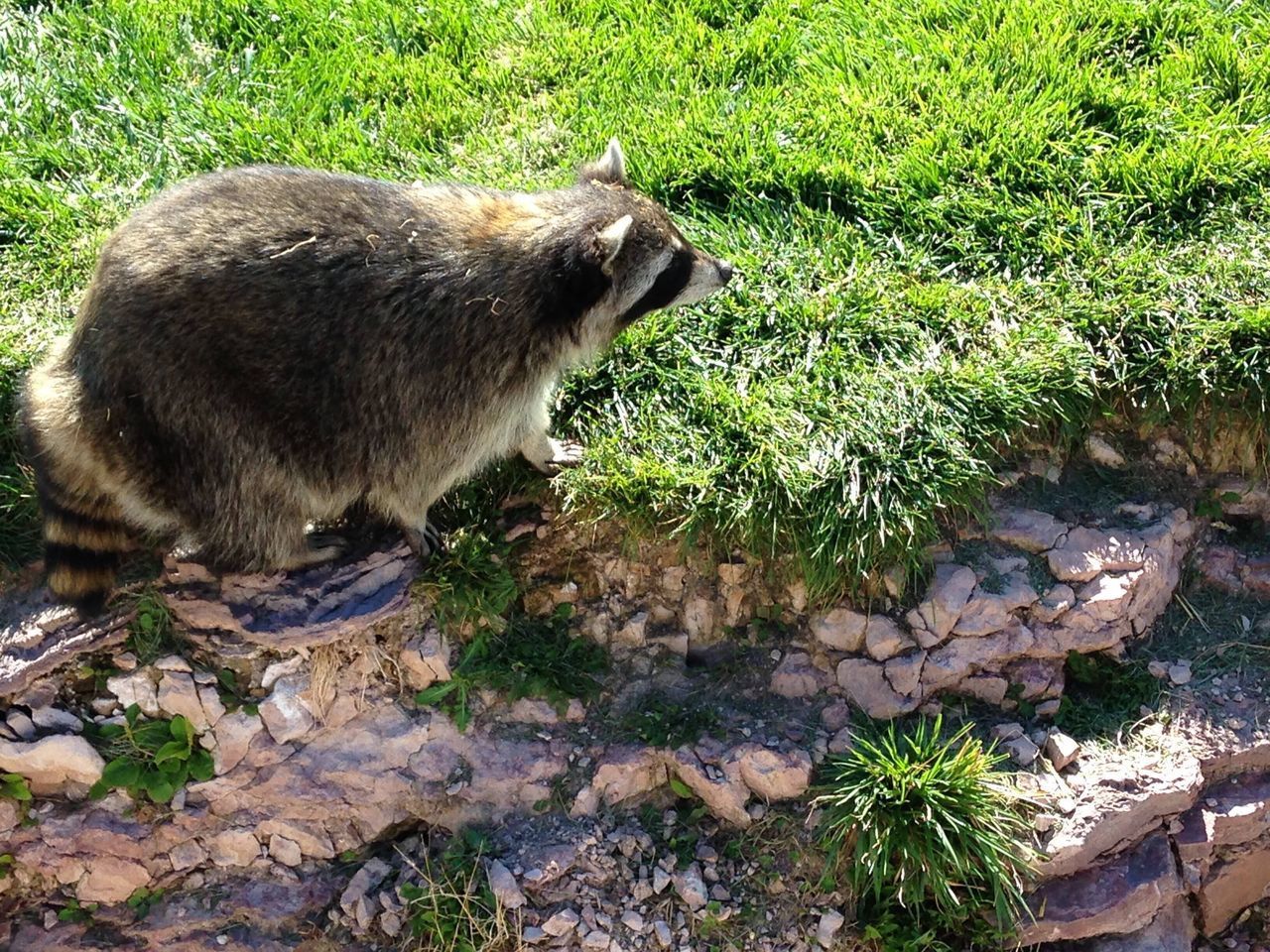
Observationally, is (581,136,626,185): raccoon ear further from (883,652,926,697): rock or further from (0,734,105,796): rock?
(0,734,105,796): rock

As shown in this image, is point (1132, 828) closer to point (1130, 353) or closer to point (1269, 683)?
point (1269, 683)

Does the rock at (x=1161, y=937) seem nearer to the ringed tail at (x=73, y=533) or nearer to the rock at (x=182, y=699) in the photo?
the rock at (x=182, y=699)

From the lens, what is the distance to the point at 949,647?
3.73 meters

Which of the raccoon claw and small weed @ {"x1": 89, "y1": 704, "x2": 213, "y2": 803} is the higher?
the raccoon claw

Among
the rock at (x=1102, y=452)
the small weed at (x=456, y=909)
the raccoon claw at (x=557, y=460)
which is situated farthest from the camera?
the rock at (x=1102, y=452)

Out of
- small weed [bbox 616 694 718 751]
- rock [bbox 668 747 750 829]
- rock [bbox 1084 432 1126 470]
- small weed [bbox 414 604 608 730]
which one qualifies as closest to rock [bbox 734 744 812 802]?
rock [bbox 668 747 750 829]

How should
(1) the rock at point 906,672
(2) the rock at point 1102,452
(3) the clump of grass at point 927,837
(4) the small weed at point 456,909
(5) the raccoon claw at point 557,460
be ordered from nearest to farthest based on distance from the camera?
(3) the clump of grass at point 927,837, (4) the small weed at point 456,909, (1) the rock at point 906,672, (5) the raccoon claw at point 557,460, (2) the rock at point 1102,452

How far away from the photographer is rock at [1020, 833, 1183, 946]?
3.55 meters

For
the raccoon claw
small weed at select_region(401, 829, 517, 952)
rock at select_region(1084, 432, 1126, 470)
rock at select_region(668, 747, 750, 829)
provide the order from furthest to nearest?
rock at select_region(1084, 432, 1126, 470) → the raccoon claw → rock at select_region(668, 747, 750, 829) → small weed at select_region(401, 829, 517, 952)

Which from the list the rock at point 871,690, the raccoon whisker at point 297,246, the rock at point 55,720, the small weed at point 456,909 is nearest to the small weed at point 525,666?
the small weed at point 456,909

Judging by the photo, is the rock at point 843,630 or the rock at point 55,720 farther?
the rock at point 843,630

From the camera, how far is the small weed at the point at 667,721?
12.1ft

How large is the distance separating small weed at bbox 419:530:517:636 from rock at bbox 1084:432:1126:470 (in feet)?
6.02

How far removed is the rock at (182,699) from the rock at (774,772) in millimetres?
1510
